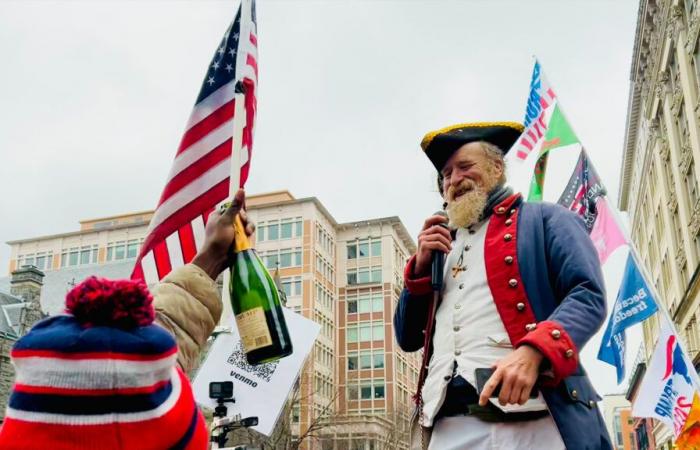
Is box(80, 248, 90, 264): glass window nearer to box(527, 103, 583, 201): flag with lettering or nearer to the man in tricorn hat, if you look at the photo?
box(527, 103, 583, 201): flag with lettering

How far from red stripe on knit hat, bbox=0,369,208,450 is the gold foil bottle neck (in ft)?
4.09

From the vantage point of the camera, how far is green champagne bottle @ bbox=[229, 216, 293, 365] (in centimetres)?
276

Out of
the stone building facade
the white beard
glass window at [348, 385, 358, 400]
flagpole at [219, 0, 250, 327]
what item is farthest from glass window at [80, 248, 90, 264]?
the white beard

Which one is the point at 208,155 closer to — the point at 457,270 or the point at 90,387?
the point at 457,270

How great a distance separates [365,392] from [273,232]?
16.4 meters

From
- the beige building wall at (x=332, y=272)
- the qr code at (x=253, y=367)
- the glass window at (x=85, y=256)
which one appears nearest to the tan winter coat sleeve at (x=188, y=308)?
the qr code at (x=253, y=367)

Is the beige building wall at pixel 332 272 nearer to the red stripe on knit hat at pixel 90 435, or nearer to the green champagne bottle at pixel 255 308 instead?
the green champagne bottle at pixel 255 308

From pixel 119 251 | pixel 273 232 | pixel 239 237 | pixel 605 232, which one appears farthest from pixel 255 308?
pixel 119 251

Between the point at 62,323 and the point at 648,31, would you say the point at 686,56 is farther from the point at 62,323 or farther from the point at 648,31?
the point at 62,323

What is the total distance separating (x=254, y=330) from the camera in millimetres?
2795

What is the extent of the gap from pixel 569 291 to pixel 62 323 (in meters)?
1.99

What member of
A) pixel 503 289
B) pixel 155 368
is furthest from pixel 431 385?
pixel 155 368

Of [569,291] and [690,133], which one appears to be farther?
[690,133]

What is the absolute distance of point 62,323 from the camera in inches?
66.1
